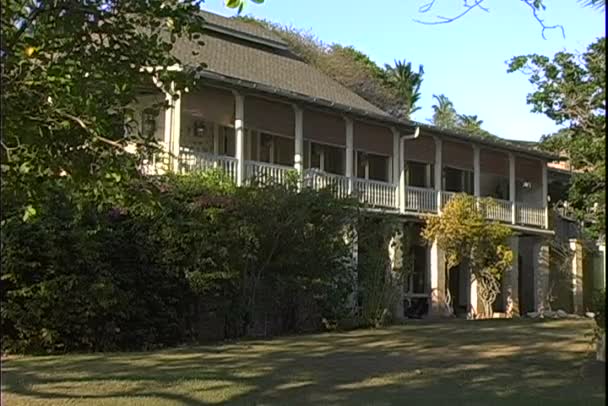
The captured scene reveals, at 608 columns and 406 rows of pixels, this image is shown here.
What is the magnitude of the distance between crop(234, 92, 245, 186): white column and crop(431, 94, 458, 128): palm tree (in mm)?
41529

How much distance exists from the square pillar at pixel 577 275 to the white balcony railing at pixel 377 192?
9905 millimetres

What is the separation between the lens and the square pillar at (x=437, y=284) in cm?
3005

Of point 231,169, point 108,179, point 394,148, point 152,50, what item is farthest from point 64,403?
point 394,148

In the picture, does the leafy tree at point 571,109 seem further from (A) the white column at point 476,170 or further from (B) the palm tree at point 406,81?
(B) the palm tree at point 406,81

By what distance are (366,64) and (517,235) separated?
19998 mm

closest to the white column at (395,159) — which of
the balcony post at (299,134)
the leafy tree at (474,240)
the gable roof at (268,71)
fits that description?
the gable roof at (268,71)

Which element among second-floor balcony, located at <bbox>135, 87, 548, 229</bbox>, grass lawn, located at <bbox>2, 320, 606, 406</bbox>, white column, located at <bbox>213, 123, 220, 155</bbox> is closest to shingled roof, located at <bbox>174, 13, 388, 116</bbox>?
second-floor balcony, located at <bbox>135, 87, 548, 229</bbox>

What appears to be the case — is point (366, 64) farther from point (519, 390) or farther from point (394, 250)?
point (519, 390)

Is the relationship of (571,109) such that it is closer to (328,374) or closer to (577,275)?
(328,374)

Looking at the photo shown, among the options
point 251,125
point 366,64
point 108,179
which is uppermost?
point 366,64

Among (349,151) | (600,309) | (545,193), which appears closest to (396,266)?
(349,151)

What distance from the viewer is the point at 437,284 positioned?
3031 cm

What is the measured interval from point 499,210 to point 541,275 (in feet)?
13.5

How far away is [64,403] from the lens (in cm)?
1045
